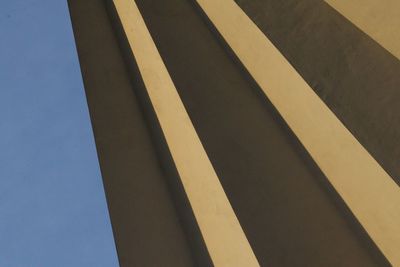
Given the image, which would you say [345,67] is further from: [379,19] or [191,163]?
[191,163]

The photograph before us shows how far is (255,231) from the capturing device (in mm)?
2312

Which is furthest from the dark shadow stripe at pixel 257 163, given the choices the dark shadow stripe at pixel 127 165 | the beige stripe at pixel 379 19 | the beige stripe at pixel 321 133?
the beige stripe at pixel 379 19

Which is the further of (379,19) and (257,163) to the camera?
(257,163)

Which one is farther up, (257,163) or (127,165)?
(127,165)

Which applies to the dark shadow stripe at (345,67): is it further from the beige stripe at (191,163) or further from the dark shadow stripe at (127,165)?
the dark shadow stripe at (127,165)

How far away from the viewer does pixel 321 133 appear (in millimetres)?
2666

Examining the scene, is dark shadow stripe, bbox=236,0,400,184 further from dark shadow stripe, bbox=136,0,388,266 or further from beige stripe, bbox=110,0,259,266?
beige stripe, bbox=110,0,259,266

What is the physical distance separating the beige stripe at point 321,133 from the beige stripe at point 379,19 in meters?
0.52

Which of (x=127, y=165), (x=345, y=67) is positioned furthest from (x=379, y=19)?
(x=127, y=165)

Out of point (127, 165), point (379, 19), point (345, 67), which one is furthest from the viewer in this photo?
point (127, 165)

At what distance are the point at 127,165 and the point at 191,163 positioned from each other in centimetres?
28

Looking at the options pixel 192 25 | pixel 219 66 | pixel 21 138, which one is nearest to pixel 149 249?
pixel 219 66

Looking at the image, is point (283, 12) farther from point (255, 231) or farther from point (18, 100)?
point (18, 100)

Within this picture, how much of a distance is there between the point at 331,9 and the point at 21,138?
2.83 meters
